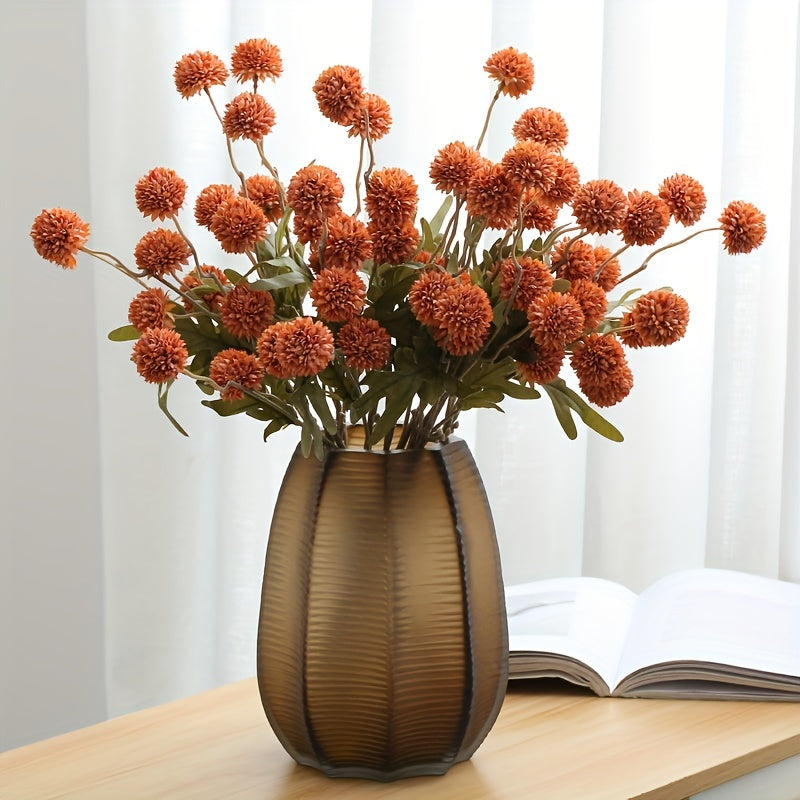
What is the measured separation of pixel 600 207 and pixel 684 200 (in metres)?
0.07

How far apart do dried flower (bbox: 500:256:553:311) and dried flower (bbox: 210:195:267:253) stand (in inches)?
5.8

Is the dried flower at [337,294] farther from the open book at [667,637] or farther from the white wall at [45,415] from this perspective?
the white wall at [45,415]

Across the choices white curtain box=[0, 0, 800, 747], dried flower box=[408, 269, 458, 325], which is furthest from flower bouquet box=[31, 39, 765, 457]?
white curtain box=[0, 0, 800, 747]

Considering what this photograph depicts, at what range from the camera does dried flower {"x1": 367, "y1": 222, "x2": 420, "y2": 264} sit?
0.65m

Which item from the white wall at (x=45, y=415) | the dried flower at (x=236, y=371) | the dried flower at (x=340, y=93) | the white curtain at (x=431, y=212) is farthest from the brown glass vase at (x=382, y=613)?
the white wall at (x=45, y=415)

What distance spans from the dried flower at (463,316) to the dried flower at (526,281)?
4cm

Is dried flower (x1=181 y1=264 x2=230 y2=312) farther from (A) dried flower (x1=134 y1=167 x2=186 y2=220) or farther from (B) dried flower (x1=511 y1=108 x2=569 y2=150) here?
(B) dried flower (x1=511 y1=108 x2=569 y2=150)

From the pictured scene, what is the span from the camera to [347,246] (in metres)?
0.65

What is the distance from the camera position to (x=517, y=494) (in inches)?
50.3

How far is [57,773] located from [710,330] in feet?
2.71

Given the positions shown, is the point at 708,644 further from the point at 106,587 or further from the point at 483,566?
the point at 106,587

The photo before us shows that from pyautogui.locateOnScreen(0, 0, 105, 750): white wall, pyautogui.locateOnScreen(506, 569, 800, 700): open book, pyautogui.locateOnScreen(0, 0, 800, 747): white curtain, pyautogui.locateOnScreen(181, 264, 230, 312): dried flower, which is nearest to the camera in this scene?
pyautogui.locateOnScreen(181, 264, 230, 312): dried flower

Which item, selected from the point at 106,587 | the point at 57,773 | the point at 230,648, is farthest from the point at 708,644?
the point at 106,587

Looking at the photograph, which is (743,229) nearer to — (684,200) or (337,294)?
(684,200)
